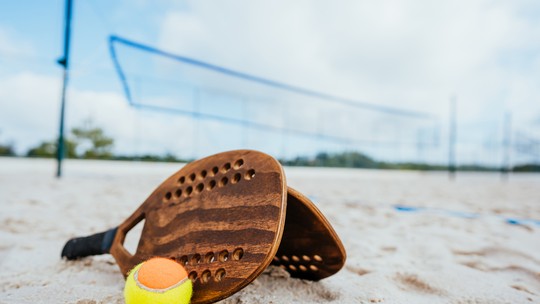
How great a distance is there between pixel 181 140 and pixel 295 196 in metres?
5.87

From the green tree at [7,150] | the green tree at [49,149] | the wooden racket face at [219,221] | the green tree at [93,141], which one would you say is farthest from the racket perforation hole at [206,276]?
the green tree at [7,150]

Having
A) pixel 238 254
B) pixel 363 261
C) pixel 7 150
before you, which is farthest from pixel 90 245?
pixel 7 150

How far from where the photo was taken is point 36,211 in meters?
1.63

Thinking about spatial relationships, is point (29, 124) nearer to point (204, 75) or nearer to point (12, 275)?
point (204, 75)

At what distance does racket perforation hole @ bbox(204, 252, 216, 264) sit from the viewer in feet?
2.11

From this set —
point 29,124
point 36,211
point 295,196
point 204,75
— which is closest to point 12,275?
point 295,196

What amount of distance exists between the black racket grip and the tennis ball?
0.31 meters

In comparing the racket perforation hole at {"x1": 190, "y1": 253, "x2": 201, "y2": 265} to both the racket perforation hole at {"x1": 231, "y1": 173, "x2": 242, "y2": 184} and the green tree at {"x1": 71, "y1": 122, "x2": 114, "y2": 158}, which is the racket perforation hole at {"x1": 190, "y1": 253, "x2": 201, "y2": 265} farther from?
the green tree at {"x1": 71, "y1": 122, "x2": 114, "y2": 158}

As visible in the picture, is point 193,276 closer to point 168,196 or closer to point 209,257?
point 209,257

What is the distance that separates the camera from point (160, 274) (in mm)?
612

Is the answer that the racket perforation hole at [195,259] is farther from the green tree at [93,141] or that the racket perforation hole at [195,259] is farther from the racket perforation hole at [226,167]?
the green tree at [93,141]

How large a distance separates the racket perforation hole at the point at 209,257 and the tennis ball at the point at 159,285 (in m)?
0.05

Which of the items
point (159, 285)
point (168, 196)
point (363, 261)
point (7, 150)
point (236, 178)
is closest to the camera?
point (159, 285)

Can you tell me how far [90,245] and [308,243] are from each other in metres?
0.59
